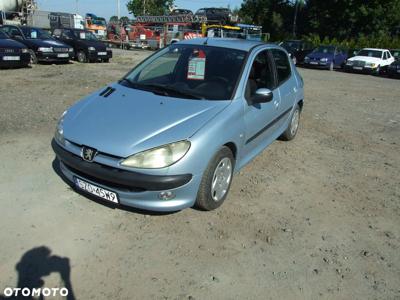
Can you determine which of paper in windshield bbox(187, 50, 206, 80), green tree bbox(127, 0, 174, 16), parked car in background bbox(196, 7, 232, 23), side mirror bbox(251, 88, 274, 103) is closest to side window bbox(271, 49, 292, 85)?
side mirror bbox(251, 88, 274, 103)

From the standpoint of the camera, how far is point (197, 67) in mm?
4270

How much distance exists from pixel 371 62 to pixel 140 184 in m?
21.3

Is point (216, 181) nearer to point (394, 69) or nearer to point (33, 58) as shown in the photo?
point (33, 58)

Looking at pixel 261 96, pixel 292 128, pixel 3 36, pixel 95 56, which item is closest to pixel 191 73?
pixel 261 96

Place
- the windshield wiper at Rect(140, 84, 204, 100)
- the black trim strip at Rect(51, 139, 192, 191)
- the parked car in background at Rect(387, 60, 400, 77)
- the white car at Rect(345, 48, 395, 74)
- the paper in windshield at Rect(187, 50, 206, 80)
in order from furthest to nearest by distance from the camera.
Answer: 1. the white car at Rect(345, 48, 395, 74)
2. the parked car in background at Rect(387, 60, 400, 77)
3. the paper in windshield at Rect(187, 50, 206, 80)
4. the windshield wiper at Rect(140, 84, 204, 100)
5. the black trim strip at Rect(51, 139, 192, 191)

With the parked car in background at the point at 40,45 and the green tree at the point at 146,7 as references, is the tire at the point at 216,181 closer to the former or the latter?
the parked car in background at the point at 40,45

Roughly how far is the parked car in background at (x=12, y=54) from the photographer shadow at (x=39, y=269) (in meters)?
11.2

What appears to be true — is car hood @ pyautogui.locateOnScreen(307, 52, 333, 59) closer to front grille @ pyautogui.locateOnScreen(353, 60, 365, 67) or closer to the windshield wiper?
front grille @ pyautogui.locateOnScreen(353, 60, 365, 67)

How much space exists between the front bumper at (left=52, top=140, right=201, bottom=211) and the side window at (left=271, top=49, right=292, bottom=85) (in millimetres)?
2439

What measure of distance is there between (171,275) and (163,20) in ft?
93.1

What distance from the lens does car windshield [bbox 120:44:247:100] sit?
3990mm

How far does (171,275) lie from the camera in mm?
2863

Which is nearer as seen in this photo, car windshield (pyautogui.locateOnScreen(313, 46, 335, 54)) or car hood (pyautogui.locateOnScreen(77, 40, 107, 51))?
car hood (pyautogui.locateOnScreen(77, 40, 107, 51))

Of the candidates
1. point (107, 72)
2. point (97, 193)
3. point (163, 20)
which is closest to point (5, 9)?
point (163, 20)
